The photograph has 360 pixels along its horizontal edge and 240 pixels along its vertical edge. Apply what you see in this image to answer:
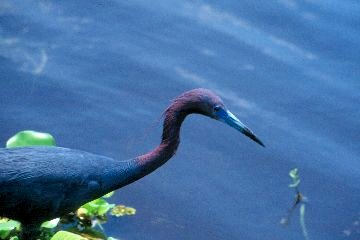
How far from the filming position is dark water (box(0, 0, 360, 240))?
19.0 ft

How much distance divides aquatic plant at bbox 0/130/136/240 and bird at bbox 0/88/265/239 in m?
0.18

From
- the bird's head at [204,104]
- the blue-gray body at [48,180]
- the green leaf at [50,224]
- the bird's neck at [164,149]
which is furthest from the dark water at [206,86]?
the bird's head at [204,104]

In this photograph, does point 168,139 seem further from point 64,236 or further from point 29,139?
point 29,139

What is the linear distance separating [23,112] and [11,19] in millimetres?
1310

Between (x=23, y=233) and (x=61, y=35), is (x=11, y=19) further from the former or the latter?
(x=23, y=233)

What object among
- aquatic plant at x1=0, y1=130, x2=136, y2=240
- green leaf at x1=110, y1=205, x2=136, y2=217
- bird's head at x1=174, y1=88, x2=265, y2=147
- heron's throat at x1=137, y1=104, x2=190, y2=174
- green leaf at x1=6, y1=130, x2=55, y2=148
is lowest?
green leaf at x1=110, y1=205, x2=136, y2=217

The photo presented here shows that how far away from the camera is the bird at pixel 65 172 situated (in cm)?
429

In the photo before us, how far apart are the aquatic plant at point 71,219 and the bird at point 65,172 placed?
18 centimetres

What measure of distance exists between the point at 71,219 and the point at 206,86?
2.16m

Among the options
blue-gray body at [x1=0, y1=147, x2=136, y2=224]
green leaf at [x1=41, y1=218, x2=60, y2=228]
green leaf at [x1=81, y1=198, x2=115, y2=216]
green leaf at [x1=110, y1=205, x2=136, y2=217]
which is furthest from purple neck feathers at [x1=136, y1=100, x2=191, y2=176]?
green leaf at [x1=110, y1=205, x2=136, y2=217]

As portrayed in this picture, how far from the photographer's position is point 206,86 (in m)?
6.88

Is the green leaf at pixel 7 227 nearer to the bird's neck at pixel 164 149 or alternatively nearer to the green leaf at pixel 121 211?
the bird's neck at pixel 164 149

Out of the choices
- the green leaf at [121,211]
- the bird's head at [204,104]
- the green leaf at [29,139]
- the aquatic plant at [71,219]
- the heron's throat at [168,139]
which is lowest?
the green leaf at [121,211]

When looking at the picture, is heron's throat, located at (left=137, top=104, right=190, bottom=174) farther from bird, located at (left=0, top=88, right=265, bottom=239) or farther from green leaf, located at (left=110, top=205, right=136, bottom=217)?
green leaf, located at (left=110, top=205, right=136, bottom=217)
